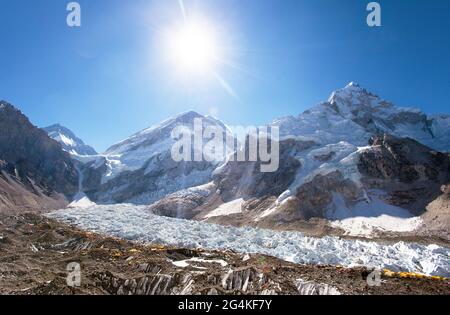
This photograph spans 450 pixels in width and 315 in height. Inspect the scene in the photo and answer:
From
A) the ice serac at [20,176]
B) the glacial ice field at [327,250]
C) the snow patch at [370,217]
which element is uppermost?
the ice serac at [20,176]

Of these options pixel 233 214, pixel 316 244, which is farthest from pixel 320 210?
pixel 316 244

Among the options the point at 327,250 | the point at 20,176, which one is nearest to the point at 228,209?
the point at 327,250

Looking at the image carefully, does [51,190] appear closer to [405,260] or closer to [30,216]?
[30,216]

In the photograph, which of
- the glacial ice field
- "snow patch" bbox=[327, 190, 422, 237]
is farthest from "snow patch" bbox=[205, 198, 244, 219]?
the glacial ice field

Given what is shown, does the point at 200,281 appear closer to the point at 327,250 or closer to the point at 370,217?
the point at 327,250

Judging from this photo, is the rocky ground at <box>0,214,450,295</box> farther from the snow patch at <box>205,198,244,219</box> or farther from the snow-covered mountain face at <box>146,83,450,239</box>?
the snow patch at <box>205,198,244,219</box>

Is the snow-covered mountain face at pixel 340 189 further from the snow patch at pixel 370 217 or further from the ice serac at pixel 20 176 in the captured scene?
the ice serac at pixel 20 176

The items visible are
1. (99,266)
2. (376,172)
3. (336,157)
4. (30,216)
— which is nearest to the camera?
(99,266)

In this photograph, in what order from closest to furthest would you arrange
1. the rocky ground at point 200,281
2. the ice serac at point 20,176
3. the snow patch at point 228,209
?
the rocky ground at point 200,281 → the snow patch at point 228,209 → the ice serac at point 20,176

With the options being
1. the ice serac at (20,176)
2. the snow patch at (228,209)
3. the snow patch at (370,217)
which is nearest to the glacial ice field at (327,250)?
the snow patch at (370,217)

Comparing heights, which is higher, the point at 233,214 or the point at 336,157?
the point at 336,157
